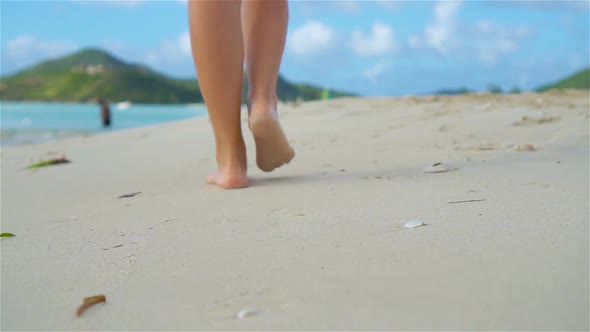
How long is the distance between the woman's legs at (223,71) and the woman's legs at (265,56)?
0.25 feet

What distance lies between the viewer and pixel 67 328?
827 millimetres

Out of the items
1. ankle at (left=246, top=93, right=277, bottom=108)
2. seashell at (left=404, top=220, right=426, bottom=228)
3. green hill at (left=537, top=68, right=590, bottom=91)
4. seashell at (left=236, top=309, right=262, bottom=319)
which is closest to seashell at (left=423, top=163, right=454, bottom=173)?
ankle at (left=246, top=93, right=277, bottom=108)

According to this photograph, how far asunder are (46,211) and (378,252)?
1.25 meters

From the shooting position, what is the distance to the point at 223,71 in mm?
1857

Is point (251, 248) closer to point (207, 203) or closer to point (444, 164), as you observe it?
point (207, 203)

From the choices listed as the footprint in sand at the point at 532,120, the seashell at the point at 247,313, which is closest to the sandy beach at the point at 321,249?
the seashell at the point at 247,313

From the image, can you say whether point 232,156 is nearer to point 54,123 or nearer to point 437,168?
point 437,168

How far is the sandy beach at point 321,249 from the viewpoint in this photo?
81 cm

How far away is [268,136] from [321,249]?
0.88 m

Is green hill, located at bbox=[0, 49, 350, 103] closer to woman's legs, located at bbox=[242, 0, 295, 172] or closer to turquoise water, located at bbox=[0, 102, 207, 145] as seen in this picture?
turquoise water, located at bbox=[0, 102, 207, 145]

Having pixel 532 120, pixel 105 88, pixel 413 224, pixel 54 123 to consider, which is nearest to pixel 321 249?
pixel 413 224

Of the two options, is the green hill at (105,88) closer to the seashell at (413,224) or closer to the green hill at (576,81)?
the green hill at (576,81)

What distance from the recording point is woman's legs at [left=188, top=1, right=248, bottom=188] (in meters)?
1.80

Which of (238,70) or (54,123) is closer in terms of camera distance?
(238,70)
